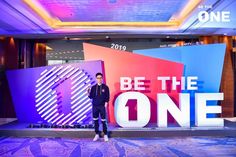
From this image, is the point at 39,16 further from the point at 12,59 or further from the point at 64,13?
the point at 12,59

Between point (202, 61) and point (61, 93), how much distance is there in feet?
13.8

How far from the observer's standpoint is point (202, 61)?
10.2m

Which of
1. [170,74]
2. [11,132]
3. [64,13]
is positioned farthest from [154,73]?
[11,132]

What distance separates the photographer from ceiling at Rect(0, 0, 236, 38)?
28.8 ft

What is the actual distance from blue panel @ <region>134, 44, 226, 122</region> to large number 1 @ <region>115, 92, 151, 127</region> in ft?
6.02

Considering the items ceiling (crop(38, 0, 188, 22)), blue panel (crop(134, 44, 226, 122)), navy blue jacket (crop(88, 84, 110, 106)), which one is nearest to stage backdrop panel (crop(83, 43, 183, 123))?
blue panel (crop(134, 44, 226, 122))

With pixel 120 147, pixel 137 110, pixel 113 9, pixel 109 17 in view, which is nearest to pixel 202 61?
pixel 137 110

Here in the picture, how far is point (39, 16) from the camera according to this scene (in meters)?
10.1

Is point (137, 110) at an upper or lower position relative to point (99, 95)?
lower

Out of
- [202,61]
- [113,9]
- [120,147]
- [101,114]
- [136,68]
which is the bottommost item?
[120,147]

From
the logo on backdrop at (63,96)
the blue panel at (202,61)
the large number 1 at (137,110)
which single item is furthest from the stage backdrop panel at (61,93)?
the blue panel at (202,61)

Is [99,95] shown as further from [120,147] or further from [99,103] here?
[120,147]

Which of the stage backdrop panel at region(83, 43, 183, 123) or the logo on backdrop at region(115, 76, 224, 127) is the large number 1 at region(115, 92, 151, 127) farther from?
the stage backdrop panel at region(83, 43, 183, 123)

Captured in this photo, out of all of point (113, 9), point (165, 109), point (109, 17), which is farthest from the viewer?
point (109, 17)
